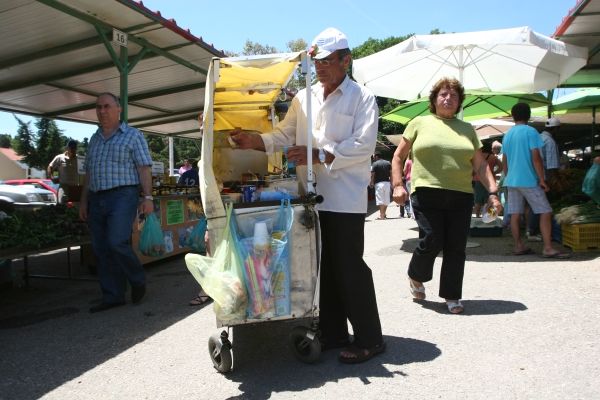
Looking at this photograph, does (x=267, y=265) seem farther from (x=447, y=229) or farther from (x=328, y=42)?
(x=447, y=229)

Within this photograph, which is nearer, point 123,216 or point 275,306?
point 275,306

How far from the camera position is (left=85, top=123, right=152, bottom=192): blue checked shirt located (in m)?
4.79

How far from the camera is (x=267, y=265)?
9.54ft

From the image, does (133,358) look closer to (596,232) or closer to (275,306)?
(275,306)

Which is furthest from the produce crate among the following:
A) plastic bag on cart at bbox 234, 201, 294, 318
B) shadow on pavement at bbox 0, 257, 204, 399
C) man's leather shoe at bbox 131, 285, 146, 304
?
plastic bag on cart at bbox 234, 201, 294, 318

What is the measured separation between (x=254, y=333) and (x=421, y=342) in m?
1.25

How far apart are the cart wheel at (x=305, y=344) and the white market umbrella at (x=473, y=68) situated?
Result: 14.8ft

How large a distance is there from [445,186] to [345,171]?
1.28 metres

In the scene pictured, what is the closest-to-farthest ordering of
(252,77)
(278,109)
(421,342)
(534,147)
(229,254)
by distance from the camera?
(229,254) → (421,342) → (252,77) → (278,109) → (534,147)

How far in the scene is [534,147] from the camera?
6.01m

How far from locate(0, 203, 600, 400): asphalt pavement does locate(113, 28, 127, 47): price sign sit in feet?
10.6

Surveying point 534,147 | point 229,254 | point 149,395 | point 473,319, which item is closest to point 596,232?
point 534,147

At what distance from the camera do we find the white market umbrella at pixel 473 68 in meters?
7.30

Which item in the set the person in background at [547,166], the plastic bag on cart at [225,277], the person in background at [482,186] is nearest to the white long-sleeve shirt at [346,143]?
the plastic bag on cart at [225,277]
